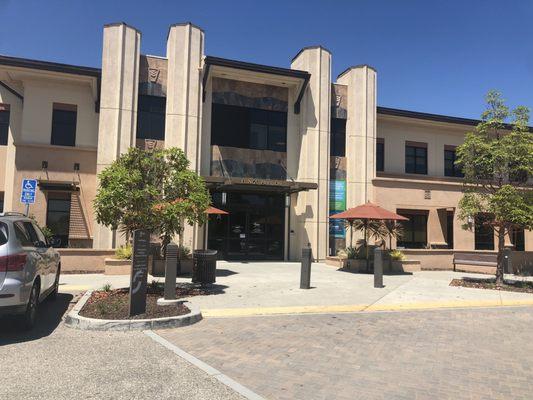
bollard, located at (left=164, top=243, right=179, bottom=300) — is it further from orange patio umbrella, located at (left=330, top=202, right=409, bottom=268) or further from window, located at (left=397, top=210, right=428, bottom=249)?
window, located at (left=397, top=210, right=428, bottom=249)

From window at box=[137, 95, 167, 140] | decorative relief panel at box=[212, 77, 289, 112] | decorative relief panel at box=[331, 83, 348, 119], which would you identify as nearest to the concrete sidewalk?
window at box=[137, 95, 167, 140]

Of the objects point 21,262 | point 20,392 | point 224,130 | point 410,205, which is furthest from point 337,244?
point 20,392

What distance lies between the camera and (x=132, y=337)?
24.0 ft

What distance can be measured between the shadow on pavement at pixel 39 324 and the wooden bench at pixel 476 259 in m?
16.6

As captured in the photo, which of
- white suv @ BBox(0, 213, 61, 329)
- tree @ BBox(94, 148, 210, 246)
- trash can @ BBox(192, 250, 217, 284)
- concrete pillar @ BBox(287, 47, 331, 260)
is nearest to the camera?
white suv @ BBox(0, 213, 61, 329)

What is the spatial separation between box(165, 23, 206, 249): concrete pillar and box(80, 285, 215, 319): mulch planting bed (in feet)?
32.4

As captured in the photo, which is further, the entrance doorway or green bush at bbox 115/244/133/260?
the entrance doorway

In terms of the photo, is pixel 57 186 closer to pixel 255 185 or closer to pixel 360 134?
pixel 255 185

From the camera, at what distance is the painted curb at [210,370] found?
4957 mm

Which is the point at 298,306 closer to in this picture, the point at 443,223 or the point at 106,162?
the point at 106,162

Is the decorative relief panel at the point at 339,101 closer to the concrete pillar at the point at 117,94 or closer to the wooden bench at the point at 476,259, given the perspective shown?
the wooden bench at the point at 476,259

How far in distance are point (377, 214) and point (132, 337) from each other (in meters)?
12.8

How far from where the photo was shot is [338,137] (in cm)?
2420

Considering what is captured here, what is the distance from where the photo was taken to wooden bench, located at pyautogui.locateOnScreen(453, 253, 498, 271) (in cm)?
1958
